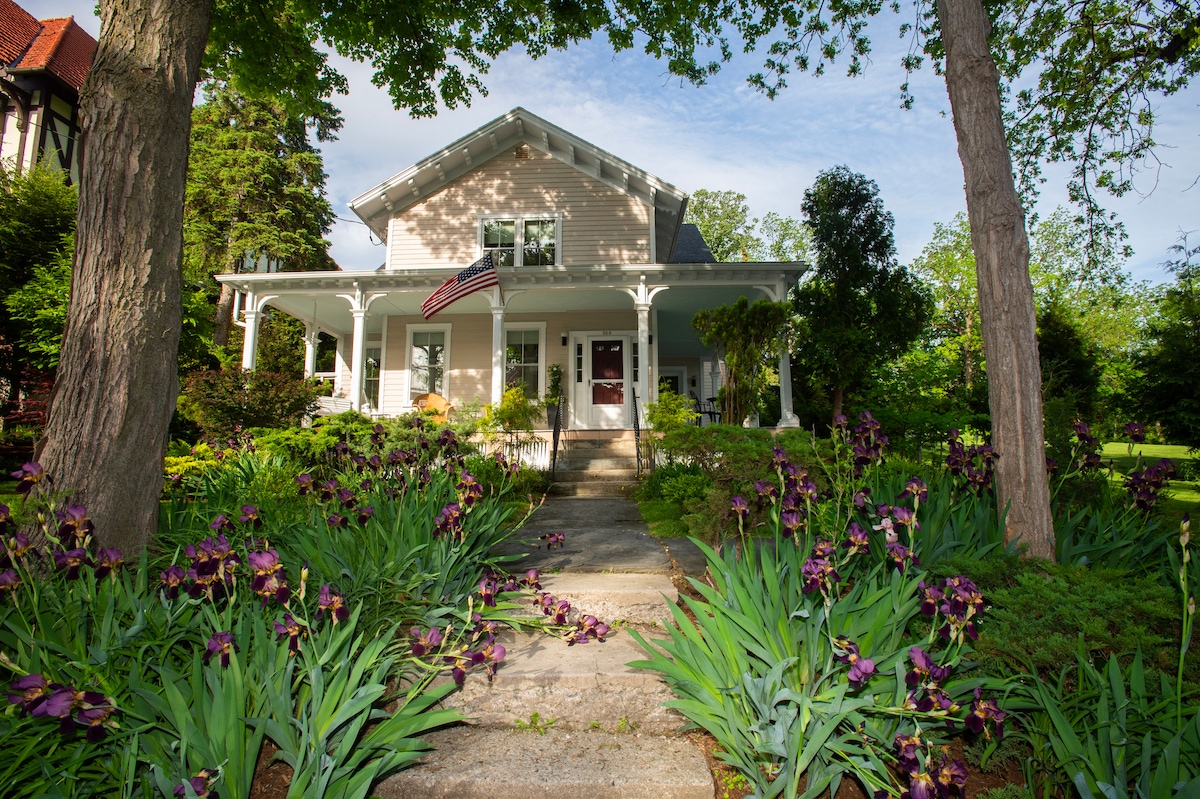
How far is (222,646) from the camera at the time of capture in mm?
1939

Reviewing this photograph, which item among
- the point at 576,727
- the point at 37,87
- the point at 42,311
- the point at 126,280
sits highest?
the point at 37,87

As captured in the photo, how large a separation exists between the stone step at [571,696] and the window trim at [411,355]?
38.4 feet

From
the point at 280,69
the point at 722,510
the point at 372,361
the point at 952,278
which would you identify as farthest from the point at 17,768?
the point at 952,278

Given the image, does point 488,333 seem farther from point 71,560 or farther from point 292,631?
point 292,631

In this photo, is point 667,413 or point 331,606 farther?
point 667,413

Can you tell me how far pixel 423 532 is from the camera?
3297 mm

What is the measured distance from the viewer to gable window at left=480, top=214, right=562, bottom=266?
13.5m

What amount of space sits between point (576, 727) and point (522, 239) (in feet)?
40.5

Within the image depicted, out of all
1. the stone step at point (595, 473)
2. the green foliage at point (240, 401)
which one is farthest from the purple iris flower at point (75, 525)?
the green foliage at point (240, 401)

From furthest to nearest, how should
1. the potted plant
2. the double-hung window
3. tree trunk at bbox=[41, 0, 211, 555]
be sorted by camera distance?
the double-hung window, the potted plant, tree trunk at bbox=[41, 0, 211, 555]

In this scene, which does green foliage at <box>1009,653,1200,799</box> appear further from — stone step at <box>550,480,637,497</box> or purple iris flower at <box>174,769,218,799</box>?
stone step at <box>550,480,637,497</box>

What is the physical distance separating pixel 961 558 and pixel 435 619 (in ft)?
8.17

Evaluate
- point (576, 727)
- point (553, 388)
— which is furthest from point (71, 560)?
point (553, 388)

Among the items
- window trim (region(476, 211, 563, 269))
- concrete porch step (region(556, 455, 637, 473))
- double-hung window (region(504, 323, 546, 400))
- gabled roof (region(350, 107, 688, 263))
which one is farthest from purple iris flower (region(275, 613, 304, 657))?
gabled roof (region(350, 107, 688, 263))
